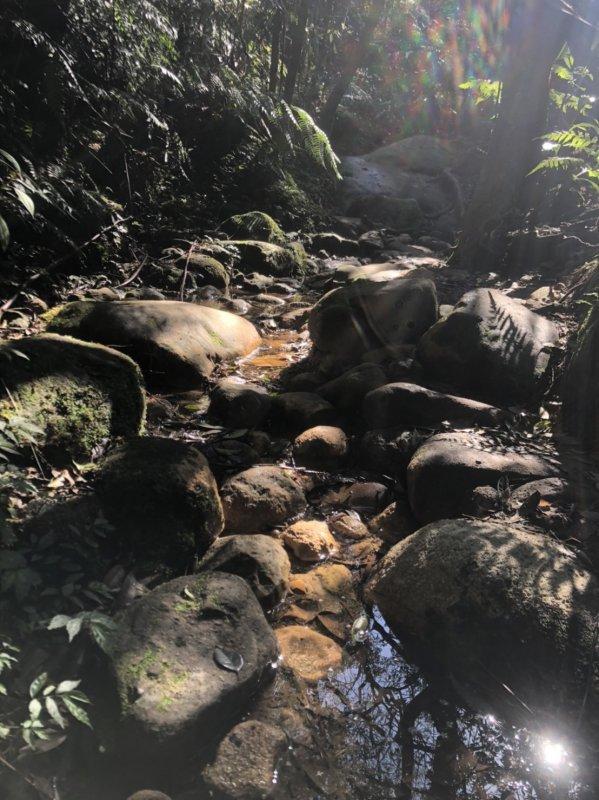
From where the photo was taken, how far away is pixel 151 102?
235 inches

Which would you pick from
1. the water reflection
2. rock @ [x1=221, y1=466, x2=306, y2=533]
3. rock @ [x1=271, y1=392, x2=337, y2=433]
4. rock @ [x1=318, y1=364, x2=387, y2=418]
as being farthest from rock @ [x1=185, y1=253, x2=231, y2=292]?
the water reflection

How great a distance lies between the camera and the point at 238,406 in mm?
4223

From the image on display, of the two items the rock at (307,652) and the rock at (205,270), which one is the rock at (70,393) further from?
the rock at (205,270)

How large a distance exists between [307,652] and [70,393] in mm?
1740

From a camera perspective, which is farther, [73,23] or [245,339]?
[245,339]

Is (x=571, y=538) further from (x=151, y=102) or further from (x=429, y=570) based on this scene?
(x=151, y=102)

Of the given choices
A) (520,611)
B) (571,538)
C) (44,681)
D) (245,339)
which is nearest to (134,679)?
(44,681)

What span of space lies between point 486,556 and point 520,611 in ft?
0.85

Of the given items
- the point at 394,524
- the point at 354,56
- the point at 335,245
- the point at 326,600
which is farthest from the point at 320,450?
the point at 354,56

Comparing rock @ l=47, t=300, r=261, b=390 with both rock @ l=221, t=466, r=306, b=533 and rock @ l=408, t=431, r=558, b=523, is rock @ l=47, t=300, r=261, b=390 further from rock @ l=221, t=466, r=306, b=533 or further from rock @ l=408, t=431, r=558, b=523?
rock @ l=408, t=431, r=558, b=523

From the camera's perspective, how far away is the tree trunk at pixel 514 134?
6980mm

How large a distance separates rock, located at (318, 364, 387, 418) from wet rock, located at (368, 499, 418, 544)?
1.11m

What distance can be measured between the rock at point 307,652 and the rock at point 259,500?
2.30ft

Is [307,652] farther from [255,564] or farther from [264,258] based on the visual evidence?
[264,258]
